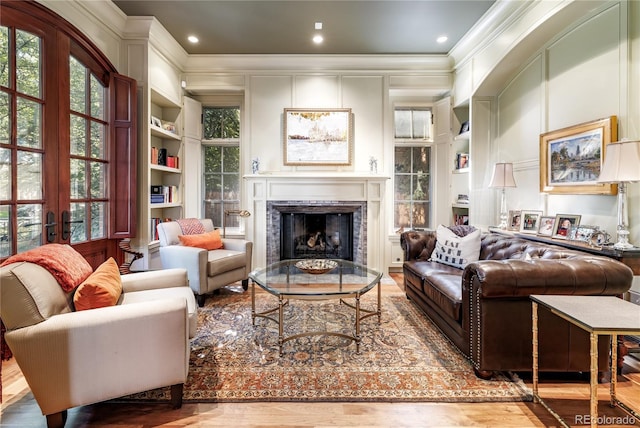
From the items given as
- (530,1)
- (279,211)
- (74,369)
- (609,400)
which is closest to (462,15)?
(530,1)

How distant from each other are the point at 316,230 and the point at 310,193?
656mm

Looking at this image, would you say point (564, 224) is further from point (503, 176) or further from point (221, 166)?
point (221, 166)

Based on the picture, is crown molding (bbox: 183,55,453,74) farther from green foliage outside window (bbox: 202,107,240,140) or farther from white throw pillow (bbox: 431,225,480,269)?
white throw pillow (bbox: 431,225,480,269)

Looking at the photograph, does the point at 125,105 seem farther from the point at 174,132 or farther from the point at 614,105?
the point at 614,105

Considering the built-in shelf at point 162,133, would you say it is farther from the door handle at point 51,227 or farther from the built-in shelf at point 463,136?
the built-in shelf at point 463,136

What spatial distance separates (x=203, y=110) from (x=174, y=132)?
29.3 inches

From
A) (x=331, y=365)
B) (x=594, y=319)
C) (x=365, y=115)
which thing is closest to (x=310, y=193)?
(x=365, y=115)

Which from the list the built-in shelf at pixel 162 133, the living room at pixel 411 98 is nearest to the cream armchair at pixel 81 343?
the living room at pixel 411 98

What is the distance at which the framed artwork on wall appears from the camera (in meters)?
4.53

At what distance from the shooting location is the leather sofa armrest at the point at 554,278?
1786mm

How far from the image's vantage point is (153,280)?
2.29m

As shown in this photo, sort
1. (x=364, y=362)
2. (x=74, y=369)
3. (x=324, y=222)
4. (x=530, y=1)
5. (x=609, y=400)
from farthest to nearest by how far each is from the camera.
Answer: (x=324, y=222)
(x=530, y=1)
(x=364, y=362)
(x=609, y=400)
(x=74, y=369)

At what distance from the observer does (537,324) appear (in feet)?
5.91

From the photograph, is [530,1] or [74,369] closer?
[74,369]
